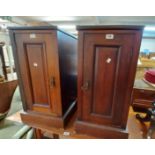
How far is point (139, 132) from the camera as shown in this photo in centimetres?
91

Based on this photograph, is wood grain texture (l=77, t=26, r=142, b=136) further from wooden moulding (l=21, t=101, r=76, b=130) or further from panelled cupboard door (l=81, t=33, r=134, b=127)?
wooden moulding (l=21, t=101, r=76, b=130)

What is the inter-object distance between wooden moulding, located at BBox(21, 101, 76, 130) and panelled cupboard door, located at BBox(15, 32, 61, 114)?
0.16 ft

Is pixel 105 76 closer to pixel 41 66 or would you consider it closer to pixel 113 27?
pixel 113 27

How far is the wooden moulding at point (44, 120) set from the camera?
36.0 inches

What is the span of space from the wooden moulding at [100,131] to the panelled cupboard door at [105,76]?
0.04 meters

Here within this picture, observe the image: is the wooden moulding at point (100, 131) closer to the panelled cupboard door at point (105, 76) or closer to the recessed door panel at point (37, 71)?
the panelled cupboard door at point (105, 76)

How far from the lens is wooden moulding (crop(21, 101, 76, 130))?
3.00 ft

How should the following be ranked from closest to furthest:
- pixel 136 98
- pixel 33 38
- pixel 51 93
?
pixel 33 38, pixel 51 93, pixel 136 98

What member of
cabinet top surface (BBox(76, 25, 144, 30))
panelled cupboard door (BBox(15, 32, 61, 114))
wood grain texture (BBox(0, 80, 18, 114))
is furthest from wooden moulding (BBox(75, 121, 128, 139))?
wood grain texture (BBox(0, 80, 18, 114))

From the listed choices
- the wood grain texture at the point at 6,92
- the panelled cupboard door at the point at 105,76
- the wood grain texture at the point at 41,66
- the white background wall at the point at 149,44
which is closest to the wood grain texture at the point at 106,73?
the panelled cupboard door at the point at 105,76

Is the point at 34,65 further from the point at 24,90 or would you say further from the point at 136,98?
the point at 136,98

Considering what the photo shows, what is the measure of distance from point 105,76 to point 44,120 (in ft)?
2.00
